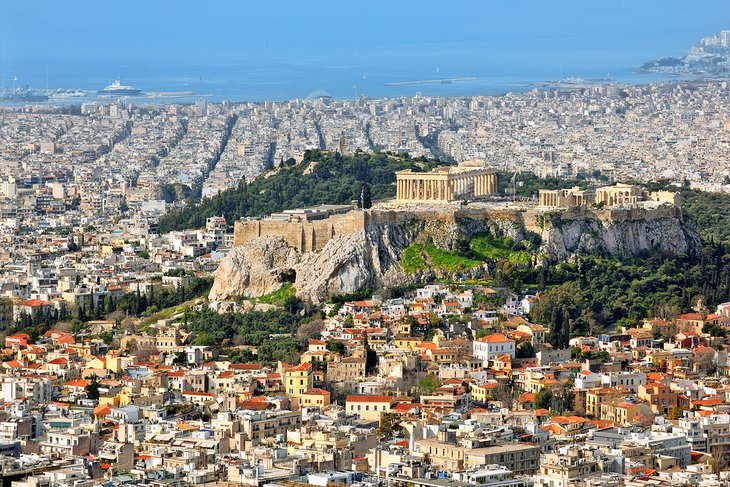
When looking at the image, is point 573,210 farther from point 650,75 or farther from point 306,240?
point 650,75

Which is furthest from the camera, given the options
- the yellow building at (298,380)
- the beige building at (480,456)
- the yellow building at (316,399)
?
the yellow building at (298,380)

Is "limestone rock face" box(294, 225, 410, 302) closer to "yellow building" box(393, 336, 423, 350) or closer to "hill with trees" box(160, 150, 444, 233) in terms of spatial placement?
"yellow building" box(393, 336, 423, 350)

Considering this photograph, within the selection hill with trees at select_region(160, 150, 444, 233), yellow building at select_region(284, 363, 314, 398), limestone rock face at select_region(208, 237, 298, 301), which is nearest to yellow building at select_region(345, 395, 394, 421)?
yellow building at select_region(284, 363, 314, 398)

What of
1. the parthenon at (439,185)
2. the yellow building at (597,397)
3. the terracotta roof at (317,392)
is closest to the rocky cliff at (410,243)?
the parthenon at (439,185)

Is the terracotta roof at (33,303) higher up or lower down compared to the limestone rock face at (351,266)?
lower down

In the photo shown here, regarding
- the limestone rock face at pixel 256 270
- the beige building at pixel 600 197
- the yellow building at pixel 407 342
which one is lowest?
the yellow building at pixel 407 342

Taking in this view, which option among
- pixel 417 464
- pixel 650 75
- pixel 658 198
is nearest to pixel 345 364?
pixel 417 464

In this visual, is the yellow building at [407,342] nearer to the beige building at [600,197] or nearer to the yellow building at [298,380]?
the yellow building at [298,380]
